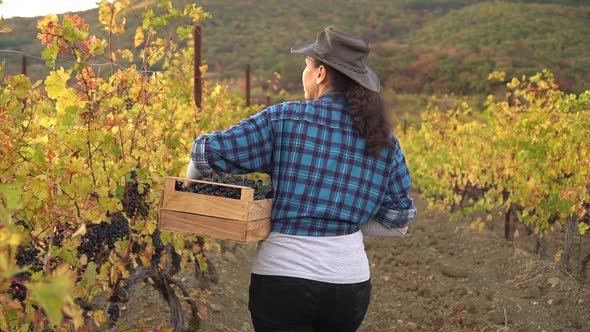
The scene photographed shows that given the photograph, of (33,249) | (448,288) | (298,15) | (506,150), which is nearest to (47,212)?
(33,249)

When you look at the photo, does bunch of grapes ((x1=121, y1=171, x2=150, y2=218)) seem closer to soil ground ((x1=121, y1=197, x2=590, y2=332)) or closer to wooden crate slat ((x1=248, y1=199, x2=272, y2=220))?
wooden crate slat ((x1=248, y1=199, x2=272, y2=220))

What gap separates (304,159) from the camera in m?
2.45

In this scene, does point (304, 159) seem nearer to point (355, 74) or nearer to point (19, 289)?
point (355, 74)

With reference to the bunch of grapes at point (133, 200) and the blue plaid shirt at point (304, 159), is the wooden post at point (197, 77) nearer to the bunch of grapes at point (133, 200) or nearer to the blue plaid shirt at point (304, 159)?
the bunch of grapes at point (133, 200)

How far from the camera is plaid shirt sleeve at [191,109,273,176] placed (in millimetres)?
2385

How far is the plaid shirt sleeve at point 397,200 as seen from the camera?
2654 millimetres

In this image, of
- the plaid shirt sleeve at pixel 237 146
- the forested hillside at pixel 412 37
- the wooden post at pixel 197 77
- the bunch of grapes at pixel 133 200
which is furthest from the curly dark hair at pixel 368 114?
the forested hillside at pixel 412 37

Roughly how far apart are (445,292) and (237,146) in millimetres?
4613

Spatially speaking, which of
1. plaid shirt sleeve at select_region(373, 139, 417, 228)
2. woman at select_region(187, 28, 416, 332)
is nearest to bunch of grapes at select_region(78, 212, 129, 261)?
woman at select_region(187, 28, 416, 332)

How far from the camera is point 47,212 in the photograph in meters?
2.68

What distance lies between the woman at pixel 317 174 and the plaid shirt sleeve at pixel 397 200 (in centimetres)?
9

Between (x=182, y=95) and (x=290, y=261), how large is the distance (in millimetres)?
5485

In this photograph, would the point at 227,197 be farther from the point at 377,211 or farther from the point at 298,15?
the point at 298,15

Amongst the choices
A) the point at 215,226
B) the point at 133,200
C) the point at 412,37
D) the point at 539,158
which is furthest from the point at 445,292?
the point at 412,37
